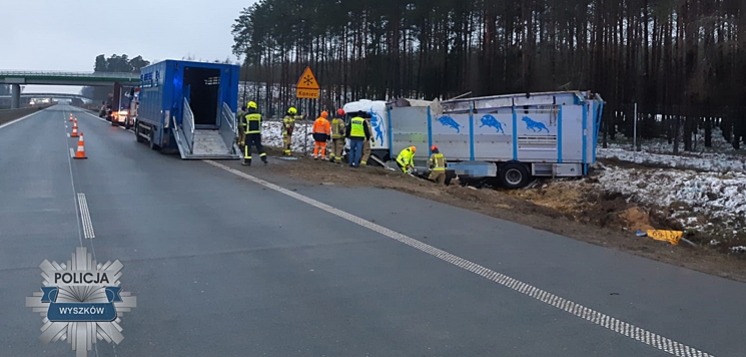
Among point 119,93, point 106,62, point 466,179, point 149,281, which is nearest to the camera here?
point 149,281

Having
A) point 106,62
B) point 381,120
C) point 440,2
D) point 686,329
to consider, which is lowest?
point 686,329

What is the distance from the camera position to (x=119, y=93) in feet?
163

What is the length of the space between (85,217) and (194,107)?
13.0 m

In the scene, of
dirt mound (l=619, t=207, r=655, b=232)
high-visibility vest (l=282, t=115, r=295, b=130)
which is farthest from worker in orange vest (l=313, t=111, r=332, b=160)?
dirt mound (l=619, t=207, r=655, b=232)

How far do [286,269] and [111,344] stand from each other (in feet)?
8.60

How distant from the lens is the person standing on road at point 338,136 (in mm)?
20469

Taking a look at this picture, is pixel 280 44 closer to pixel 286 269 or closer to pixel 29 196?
pixel 29 196

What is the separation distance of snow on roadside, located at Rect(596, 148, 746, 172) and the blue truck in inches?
524

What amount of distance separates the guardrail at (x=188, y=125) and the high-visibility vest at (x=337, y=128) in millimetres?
4131

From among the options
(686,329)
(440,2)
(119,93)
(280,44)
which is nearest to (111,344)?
(686,329)

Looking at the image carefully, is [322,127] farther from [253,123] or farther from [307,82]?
[253,123]

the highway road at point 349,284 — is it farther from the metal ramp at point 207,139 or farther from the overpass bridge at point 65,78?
the overpass bridge at point 65,78

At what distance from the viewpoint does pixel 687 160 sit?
2344cm

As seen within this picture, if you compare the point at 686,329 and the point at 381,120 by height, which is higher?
the point at 381,120
